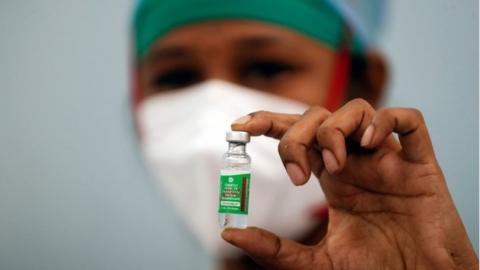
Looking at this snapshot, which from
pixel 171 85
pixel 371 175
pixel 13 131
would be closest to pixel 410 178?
pixel 371 175

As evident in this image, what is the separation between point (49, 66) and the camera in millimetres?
1559

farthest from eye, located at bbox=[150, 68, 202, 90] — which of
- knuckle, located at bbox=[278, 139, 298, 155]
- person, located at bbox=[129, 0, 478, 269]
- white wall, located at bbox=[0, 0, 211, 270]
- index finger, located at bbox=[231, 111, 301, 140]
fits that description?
knuckle, located at bbox=[278, 139, 298, 155]

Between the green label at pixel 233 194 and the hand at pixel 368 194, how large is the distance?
61 millimetres

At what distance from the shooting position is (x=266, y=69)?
4.69 feet

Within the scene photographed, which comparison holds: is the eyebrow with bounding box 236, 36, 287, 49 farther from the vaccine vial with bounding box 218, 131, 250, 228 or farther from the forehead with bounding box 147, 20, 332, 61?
the vaccine vial with bounding box 218, 131, 250, 228

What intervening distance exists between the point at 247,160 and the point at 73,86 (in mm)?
752

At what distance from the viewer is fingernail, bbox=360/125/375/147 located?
0.86 metres

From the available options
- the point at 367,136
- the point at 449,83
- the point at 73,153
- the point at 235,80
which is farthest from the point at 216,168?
the point at 449,83

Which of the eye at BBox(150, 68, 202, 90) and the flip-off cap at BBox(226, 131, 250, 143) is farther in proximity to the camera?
the eye at BBox(150, 68, 202, 90)

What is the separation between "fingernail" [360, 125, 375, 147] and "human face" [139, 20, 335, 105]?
56cm

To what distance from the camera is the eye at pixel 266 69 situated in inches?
56.1

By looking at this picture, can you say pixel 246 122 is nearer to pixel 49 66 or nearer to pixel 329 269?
pixel 329 269

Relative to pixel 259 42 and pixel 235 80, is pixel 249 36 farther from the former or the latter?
pixel 235 80

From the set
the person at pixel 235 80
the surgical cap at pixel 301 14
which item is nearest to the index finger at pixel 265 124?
the person at pixel 235 80
